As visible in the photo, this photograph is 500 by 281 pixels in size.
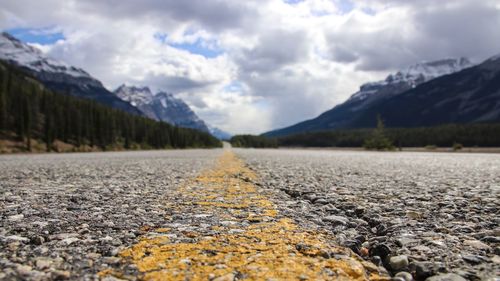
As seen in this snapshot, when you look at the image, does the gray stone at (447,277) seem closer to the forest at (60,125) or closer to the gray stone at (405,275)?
the gray stone at (405,275)

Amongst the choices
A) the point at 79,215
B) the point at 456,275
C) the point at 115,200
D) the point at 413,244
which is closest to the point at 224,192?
the point at 115,200

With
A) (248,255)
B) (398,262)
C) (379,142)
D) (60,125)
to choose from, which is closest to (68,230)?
(248,255)

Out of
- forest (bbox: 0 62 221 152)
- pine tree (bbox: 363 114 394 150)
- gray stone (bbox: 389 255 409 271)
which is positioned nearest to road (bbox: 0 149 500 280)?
gray stone (bbox: 389 255 409 271)

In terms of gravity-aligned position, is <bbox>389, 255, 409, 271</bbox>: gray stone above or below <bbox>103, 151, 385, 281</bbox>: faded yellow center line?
below

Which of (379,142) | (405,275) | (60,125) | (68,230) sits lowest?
(405,275)

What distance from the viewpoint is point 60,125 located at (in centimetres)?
9944

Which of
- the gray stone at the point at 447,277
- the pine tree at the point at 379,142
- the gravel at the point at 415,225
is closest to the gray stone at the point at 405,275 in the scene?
the gravel at the point at 415,225

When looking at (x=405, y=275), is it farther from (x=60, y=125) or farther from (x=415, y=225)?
(x=60, y=125)

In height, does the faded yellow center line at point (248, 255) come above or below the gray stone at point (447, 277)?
above

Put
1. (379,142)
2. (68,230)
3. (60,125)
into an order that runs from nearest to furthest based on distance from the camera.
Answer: (68,230) < (379,142) < (60,125)

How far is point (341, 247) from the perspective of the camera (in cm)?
355

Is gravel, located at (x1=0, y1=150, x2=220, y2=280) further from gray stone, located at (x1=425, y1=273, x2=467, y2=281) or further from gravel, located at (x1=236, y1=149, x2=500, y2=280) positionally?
gray stone, located at (x1=425, y1=273, x2=467, y2=281)

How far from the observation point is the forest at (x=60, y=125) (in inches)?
3417

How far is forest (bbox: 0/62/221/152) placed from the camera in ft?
285
